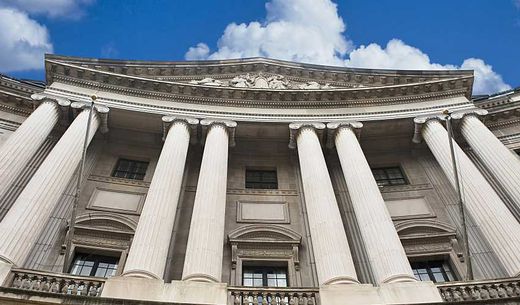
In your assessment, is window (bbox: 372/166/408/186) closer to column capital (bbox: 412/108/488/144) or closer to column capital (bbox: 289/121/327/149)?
column capital (bbox: 412/108/488/144)

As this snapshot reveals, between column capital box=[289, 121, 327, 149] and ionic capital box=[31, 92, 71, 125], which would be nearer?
ionic capital box=[31, 92, 71, 125]

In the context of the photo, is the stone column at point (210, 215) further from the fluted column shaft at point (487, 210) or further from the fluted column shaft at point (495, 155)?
the fluted column shaft at point (495, 155)

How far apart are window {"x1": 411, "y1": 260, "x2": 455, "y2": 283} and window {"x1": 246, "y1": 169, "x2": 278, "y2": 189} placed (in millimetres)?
8143

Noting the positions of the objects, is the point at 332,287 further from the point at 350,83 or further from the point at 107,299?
the point at 350,83

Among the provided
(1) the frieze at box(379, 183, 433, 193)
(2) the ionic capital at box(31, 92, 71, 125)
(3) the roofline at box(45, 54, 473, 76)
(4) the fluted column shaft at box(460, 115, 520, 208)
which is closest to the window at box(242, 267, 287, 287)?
(1) the frieze at box(379, 183, 433, 193)

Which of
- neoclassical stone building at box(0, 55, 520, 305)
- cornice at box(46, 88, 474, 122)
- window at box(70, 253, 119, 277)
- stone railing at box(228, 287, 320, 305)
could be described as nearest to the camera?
stone railing at box(228, 287, 320, 305)

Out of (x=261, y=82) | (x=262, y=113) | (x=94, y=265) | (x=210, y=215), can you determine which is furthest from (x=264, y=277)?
(x=261, y=82)

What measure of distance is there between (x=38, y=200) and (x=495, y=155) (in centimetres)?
1891

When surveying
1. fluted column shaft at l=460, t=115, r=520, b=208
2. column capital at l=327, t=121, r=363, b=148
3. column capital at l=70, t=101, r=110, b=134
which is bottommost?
fluted column shaft at l=460, t=115, r=520, b=208

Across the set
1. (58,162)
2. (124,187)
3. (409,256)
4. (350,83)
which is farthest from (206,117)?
A: (409,256)

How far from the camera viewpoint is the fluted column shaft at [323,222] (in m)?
14.1

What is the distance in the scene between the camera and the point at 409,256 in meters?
18.0

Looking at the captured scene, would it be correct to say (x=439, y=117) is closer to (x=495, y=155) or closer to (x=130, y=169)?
(x=495, y=155)

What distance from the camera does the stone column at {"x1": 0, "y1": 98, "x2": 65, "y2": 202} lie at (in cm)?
1648
